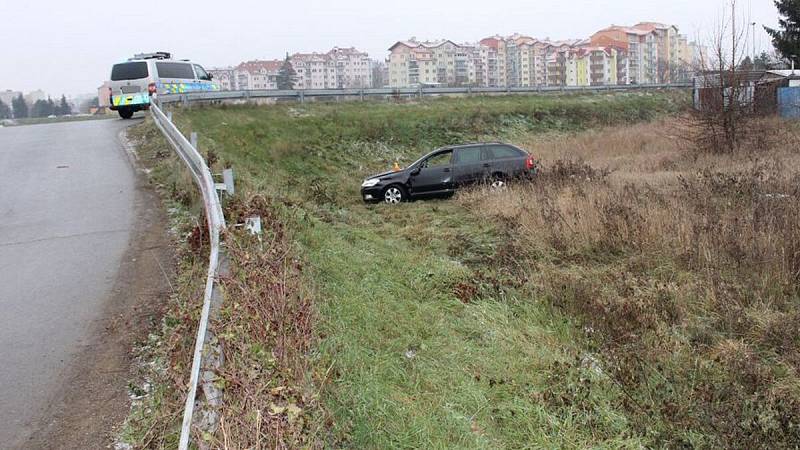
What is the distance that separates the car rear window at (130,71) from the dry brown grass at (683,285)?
568 inches

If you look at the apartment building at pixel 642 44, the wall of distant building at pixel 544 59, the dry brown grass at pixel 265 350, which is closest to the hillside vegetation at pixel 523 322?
the dry brown grass at pixel 265 350

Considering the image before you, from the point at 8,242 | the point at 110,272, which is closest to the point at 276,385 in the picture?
the point at 110,272

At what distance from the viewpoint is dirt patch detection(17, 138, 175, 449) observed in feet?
13.5

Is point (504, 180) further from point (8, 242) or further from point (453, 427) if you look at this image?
point (453, 427)

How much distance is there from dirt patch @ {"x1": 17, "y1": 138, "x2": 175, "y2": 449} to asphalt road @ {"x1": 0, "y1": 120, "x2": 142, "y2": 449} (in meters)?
0.09

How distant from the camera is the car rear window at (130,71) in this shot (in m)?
22.7

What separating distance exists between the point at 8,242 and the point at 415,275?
546 centimetres

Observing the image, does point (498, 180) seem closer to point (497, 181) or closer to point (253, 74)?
point (497, 181)

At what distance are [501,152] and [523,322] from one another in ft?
34.2

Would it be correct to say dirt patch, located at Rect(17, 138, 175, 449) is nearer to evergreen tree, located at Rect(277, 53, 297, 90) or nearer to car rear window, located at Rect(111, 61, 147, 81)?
car rear window, located at Rect(111, 61, 147, 81)

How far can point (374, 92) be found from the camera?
102ft

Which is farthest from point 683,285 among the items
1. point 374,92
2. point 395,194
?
point 374,92

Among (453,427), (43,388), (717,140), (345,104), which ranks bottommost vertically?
(453,427)

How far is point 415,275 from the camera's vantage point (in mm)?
8281
